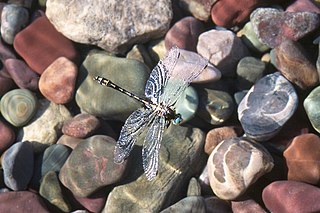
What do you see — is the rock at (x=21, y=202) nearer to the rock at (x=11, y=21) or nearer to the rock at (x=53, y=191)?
the rock at (x=53, y=191)

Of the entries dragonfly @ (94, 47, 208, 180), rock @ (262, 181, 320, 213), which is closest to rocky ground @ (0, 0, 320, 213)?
rock @ (262, 181, 320, 213)

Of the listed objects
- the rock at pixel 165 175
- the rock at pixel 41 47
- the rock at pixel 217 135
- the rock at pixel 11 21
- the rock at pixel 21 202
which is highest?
the rock at pixel 11 21

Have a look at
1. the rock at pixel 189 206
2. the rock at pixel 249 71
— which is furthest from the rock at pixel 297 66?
the rock at pixel 189 206

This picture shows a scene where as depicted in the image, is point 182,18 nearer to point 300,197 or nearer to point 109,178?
point 109,178

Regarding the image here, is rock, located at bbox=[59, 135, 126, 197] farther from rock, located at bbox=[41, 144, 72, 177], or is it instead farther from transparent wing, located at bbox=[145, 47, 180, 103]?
transparent wing, located at bbox=[145, 47, 180, 103]

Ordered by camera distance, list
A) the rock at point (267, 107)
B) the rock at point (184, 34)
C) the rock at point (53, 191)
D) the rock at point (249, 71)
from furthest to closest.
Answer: the rock at point (184, 34) < the rock at point (249, 71) < the rock at point (53, 191) < the rock at point (267, 107)

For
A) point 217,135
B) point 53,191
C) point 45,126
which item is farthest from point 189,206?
point 45,126

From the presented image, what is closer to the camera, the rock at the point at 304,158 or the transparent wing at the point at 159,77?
the rock at the point at 304,158
